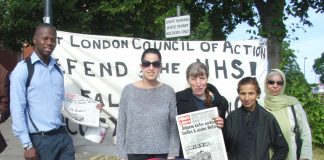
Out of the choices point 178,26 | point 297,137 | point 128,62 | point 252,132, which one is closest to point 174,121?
point 252,132

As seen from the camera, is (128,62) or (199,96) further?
(128,62)

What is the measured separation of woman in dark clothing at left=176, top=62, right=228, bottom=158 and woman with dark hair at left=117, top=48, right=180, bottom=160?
13 cm

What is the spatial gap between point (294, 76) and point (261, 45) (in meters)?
6.09

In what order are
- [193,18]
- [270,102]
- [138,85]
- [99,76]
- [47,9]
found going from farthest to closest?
[193,18]
[47,9]
[99,76]
[270,102]
[138,85]

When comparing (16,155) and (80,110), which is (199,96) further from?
(16,155)

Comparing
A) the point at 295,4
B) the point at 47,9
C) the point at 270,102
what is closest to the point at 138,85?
the point at 270,102

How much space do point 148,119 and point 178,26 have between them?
4844 millimetres

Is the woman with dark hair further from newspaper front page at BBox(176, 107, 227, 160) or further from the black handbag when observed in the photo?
the black handbag

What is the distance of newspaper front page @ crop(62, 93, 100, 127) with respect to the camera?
233 inches

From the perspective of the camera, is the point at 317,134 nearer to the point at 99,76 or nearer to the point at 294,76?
the point at 294,76

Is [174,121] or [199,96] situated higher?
[199,96]

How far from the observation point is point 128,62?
6484mm

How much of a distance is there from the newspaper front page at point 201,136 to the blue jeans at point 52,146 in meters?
1.05

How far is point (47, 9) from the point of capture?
9.79m
